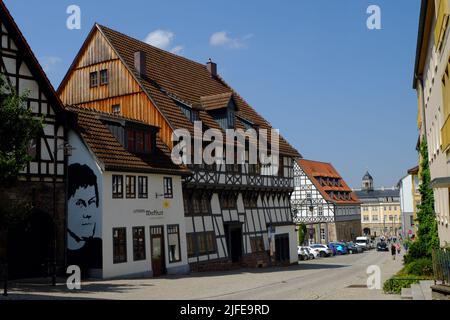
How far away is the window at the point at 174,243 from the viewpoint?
30.4 metres

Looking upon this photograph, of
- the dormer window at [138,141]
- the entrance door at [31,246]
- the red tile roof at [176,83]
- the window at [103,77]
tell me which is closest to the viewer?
the entrance door at [31,246]

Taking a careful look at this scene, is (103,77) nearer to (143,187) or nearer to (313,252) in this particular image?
(143,187)

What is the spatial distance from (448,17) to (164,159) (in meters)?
17.8

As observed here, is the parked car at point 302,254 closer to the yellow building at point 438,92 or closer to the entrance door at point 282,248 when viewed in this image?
the entrance door at point 282,248

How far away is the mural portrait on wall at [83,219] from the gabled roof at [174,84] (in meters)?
7.48

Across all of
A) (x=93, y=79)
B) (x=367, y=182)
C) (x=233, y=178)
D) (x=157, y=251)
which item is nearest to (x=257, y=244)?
(x=233, y=178)

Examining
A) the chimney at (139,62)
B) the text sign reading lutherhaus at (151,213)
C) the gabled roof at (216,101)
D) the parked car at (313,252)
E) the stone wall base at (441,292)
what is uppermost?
the chimney at (139,62)

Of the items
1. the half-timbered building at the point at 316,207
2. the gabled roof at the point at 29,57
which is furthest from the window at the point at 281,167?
the half-timbered building at the point at 316,207

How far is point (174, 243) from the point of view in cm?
3077

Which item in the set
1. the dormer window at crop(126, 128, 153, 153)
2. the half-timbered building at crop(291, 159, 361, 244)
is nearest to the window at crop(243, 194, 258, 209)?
the dormer window at crop(126, 128, 153, 153)

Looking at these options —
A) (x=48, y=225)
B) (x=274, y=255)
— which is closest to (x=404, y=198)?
(x=274, y=255)

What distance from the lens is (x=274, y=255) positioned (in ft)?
140

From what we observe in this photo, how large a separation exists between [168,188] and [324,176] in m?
56.7

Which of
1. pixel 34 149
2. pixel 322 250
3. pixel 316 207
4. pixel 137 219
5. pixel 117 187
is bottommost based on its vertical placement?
pixel 322 250
